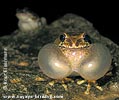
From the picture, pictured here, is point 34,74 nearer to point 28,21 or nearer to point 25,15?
point 28,21

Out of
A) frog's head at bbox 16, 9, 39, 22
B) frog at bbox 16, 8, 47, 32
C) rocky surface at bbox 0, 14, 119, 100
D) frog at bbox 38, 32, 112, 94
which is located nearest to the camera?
frog at bbox 38, 32, 112, 94

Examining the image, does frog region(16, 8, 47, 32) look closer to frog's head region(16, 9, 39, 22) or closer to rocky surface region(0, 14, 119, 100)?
frog's head region(16, 9, 39, 22)

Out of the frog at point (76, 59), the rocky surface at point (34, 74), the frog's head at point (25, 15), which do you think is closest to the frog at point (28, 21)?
the frog's head at point (25, 15)

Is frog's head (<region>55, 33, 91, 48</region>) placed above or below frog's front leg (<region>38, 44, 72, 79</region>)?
above

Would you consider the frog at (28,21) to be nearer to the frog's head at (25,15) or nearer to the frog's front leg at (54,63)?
the frog's head at (25,15)

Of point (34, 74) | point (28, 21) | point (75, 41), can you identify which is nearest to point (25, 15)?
point (28, 21)

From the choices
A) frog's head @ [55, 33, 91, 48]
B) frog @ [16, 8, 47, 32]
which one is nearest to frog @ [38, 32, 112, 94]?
frog's head @ [55, 33, 91, 48]
